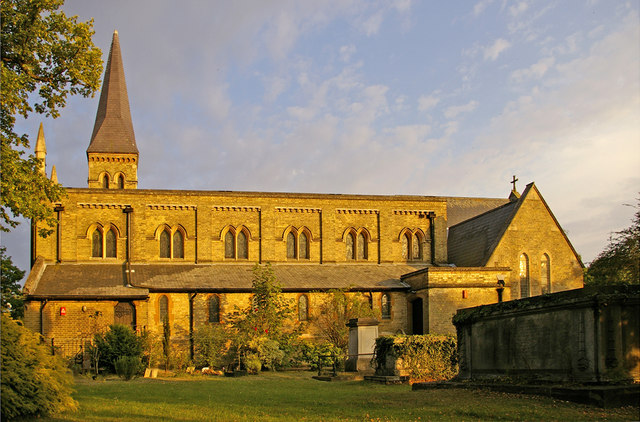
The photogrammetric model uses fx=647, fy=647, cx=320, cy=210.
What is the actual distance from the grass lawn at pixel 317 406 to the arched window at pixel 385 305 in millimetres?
16725

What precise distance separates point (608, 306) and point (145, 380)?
16506 millimetres

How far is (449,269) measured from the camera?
1259 inches

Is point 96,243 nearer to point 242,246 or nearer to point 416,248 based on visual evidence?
point 242,246

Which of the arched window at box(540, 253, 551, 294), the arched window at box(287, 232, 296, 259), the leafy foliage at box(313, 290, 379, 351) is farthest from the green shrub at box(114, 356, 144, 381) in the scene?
the arched window at box(540, 253, 551, 294)

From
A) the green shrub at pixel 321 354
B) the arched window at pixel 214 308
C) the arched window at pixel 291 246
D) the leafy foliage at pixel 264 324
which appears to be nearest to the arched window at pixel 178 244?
the arched window at pixel 214 308

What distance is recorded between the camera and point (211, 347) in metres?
29.0

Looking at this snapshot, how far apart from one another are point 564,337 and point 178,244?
2614 cm

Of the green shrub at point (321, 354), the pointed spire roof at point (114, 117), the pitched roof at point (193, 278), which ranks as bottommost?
the green shrub at point (321, 354)

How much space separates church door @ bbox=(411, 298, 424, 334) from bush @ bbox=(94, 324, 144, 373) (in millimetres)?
14379

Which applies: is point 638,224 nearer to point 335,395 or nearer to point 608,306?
point 608,306

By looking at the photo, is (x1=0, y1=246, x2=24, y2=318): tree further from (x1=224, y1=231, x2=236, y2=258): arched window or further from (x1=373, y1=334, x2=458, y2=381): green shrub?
(x1=373, y1=334, x2=458, y2=381): green shrub

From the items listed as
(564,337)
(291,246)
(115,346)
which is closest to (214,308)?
(291,246)

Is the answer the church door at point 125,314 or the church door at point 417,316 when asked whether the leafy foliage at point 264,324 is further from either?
the church door at point 417,316

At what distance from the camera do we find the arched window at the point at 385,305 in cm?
3469
